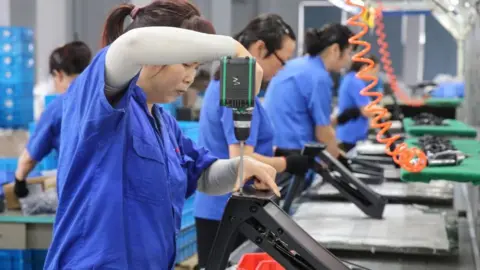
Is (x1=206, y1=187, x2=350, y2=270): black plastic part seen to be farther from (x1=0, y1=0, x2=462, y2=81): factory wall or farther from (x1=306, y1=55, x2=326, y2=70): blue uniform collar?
(x1=306, y1=55, x2=326, y2=70): blue uniform collar

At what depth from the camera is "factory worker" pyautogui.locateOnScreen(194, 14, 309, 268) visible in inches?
107

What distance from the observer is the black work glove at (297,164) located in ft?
9.72

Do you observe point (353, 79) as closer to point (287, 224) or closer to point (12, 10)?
point (12, 10)

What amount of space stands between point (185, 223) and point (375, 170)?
1.35m

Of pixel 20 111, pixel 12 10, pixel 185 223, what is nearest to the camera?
pixel 185 223

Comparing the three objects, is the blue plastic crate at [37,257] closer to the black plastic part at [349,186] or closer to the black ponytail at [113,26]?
the black plastic part at [349,186]

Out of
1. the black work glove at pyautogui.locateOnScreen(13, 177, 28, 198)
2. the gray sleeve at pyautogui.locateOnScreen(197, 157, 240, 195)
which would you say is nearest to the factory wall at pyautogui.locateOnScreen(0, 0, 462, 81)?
the gray sleeve at pyautogui.locateOnScreen(197, 157, 240, 195)

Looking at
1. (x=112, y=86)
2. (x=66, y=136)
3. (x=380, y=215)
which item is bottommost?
(x=380, y=215)

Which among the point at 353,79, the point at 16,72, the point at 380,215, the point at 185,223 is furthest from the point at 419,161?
the point at 16,72

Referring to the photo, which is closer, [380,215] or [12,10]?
[380,215]

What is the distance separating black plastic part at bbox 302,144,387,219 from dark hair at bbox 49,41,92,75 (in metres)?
1.53

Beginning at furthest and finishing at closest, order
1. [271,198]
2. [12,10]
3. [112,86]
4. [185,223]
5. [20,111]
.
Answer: [12,10]
[20,111]
[185,223]
[271,198]
[112,86]

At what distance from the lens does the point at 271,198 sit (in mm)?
1647

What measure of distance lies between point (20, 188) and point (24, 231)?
0.24 meters
